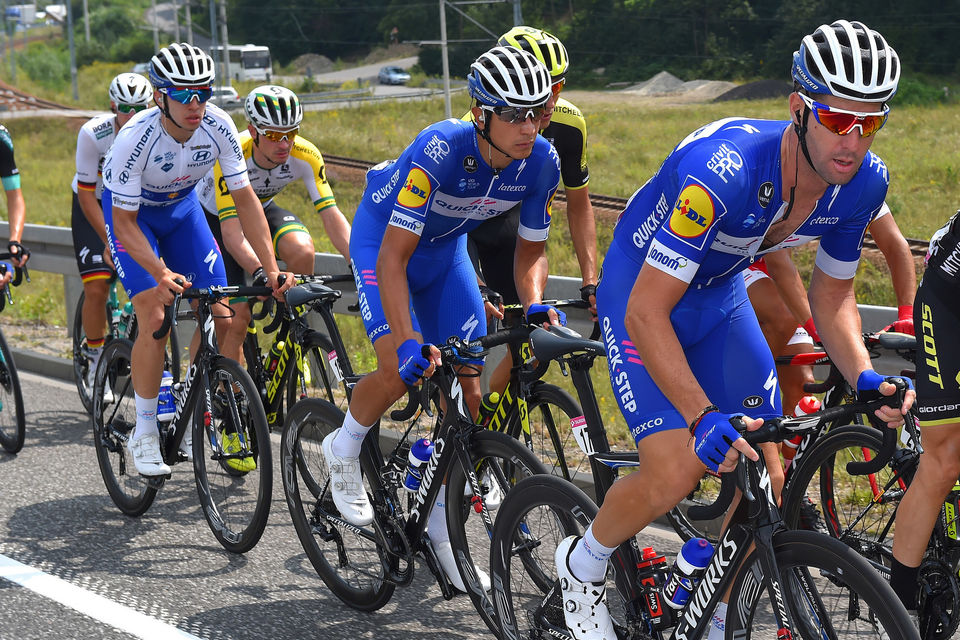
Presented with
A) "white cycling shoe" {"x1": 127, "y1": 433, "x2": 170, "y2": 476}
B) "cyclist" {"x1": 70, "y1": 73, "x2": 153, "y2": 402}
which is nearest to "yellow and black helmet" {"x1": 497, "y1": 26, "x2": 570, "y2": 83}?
"white cycling shoe" {"x1": 127, "y1": 433, "x2": 170, "y2": 476}

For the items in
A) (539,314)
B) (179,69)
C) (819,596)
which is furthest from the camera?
(179,69)

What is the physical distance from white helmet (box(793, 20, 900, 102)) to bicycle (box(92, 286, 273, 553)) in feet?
9.94

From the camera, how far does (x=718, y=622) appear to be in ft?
11.2

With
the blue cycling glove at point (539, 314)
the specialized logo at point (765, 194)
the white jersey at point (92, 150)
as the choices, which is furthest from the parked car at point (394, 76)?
the specialized logo at point (765, 194)

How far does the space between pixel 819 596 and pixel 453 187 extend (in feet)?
8.00

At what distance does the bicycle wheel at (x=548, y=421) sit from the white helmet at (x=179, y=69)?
253cm

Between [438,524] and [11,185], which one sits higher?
[11,185]

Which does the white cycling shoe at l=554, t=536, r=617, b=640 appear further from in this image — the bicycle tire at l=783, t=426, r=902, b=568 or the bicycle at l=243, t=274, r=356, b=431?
the bicycle at l=243, t=274, r=356, b=431

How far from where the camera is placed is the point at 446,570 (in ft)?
15.0

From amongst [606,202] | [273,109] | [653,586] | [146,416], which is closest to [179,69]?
[273,109]

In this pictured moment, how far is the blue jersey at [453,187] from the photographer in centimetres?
A: 475

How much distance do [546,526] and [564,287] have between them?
3445 mm

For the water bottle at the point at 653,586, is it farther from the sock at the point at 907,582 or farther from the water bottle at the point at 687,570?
the sock at the point at 907,582

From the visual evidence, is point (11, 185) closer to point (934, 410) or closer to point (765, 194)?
point (765, 194)
